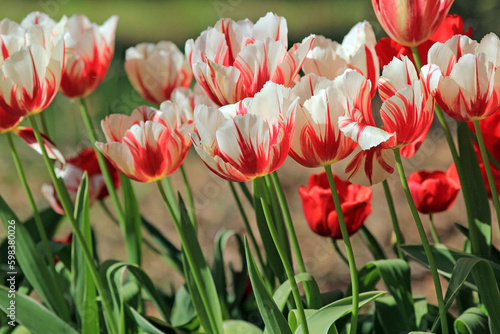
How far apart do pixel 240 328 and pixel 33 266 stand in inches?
9.8

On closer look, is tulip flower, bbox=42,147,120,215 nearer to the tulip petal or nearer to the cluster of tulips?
the cluster of tulips

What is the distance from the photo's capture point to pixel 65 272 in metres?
0.85

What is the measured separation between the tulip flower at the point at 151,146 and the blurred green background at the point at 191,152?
621mm

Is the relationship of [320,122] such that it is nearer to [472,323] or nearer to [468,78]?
[468,78]

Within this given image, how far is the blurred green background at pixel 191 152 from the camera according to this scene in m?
1.95

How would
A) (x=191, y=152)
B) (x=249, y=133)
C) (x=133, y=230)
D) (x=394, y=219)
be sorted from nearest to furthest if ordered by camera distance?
(x=249, y=133) → (x=394, y=219) → (x=133, y=230) → (x=191, y=152)

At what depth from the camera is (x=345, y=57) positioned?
23.5 inches

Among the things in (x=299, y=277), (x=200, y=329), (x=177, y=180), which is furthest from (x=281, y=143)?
(x=177, y=180)

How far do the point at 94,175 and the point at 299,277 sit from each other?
1.45 ft

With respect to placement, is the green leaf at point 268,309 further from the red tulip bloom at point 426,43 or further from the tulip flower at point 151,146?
the red tulip bloom at point 426,43

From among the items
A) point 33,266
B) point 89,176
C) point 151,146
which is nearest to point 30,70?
point 151,146

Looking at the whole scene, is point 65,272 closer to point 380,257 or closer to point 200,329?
point 200,329

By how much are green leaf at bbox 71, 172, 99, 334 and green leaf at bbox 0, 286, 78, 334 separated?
0.03 metres

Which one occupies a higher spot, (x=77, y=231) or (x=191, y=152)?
(x=77, y=231)
